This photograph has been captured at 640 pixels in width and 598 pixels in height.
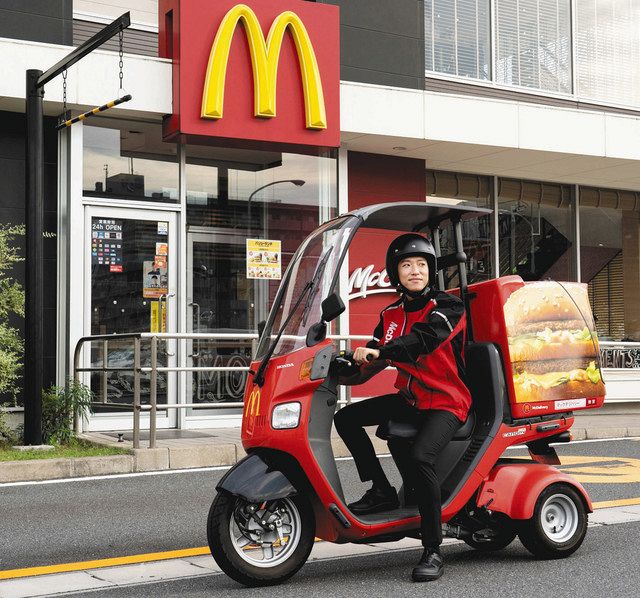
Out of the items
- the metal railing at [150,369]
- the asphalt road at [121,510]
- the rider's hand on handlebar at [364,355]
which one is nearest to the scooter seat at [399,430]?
the rider's hand on handlebar at [364,355]

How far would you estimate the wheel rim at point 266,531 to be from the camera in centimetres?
502

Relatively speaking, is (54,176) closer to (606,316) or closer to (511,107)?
(511,107)

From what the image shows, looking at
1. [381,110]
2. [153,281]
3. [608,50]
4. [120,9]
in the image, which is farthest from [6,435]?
[608,50]

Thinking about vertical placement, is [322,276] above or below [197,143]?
below

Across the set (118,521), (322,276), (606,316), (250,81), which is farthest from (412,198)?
(322,276)

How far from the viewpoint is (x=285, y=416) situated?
5.11 metres

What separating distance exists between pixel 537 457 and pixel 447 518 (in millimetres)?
845

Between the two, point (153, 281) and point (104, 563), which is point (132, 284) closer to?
point (153, 281)

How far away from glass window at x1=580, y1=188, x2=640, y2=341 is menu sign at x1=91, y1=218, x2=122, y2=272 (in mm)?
8777

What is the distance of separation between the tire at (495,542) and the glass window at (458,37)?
37.3 feet

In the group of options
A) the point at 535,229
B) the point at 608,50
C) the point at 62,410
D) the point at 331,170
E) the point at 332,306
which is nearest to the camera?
the point at 332,306

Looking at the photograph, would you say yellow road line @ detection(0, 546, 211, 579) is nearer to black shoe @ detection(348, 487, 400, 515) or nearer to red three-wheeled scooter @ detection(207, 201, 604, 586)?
red three-wheeled scooter @ detection(207, 201, 604, 586)

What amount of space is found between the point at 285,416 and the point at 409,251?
1079mm

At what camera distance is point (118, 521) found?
709cm
